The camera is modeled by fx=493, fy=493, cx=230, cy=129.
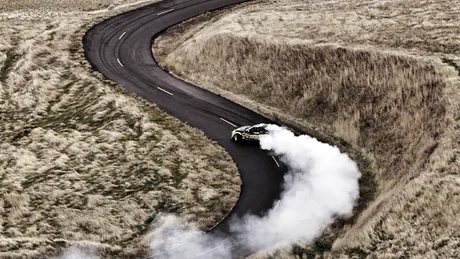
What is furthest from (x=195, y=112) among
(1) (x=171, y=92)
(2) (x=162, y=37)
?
(2) (x=162, y=37)

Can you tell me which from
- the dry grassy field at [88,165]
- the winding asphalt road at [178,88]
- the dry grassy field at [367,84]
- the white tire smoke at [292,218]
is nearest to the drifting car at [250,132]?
the winding asphalt road at [178,88]

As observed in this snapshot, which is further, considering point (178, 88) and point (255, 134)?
point (178, 88)

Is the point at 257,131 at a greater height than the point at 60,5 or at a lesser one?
lesser

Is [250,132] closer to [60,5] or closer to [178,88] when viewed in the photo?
[178,88]

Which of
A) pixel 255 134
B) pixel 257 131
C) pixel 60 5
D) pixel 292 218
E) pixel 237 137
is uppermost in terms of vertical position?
pixel 60 5

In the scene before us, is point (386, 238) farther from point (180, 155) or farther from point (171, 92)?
point (171, 92)

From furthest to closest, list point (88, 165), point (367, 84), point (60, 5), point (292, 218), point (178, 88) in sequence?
1. point (60, 5)
2. point (178, 88)
3. point (367, 84)
4. point (88, 165)
5. point (292, 218)

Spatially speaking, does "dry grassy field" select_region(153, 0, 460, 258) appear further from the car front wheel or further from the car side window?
the car front wheel

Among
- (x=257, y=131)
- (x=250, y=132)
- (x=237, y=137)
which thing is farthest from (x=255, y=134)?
(x=237, y=137)
